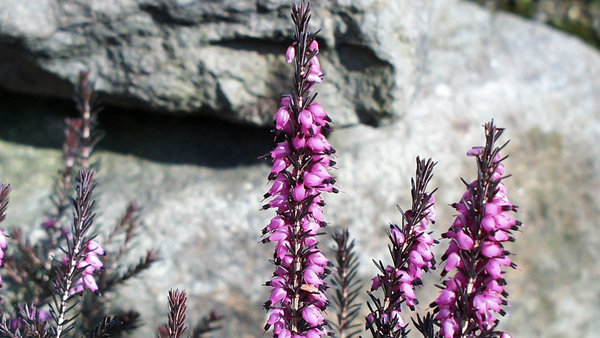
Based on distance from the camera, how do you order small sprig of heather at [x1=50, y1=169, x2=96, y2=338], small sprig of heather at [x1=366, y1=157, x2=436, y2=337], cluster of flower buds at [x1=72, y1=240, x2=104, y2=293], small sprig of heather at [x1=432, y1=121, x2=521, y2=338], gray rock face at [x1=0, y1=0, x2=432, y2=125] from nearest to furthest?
small sprig of heather at [x1=432, y1=121, x2=521, y2=338]
small sprig of heather at [x1=366, y1=157, x2=436, y2=337]
small sprig of heather at [x1=50, y1=169, x2=96, y2=338]
cluster of flower buds at [x1=72, y1=240, x2=104, y2=293]
gray rock face at [x1=0, y1=0, x2=432, y2=125]

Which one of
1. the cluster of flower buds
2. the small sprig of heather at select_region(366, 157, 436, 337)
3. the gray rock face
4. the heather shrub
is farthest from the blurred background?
the small sprig of heather at select_region(366, 157, 436, 337)

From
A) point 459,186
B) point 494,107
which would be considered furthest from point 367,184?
point 494,107

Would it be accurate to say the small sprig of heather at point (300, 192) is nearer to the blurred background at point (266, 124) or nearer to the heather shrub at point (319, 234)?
the heather shrub at point (319, 234)

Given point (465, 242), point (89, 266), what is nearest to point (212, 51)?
point (89, 266)

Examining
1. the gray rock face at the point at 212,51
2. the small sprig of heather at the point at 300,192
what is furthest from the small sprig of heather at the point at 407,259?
the gray rock face at the point at 212,51

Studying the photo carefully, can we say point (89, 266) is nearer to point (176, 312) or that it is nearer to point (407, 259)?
point (176, 312)

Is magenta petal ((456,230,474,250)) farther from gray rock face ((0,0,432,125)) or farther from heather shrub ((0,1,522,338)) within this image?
gray rock face ((0,0,432,125))
